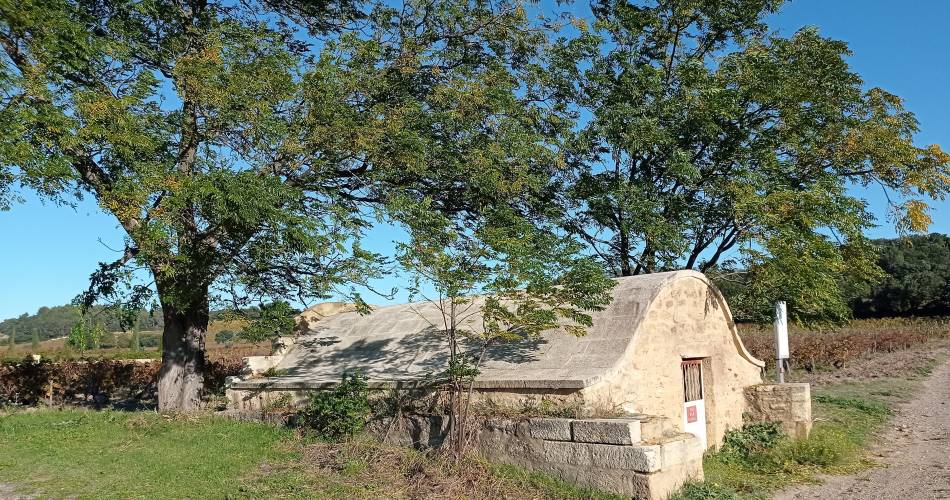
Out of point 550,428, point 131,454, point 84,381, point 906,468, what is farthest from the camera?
point 84,381

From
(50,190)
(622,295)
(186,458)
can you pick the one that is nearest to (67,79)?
(50,190)

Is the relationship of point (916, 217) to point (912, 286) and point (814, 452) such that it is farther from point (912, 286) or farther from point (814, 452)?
point (912, 286)

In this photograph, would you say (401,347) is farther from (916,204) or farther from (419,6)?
(916,204)

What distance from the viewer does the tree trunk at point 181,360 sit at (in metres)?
13.7

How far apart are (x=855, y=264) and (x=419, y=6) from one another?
10.6 m

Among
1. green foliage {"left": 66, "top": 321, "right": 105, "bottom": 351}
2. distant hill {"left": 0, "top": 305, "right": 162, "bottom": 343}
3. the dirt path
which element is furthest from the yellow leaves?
distant hill {"left": 0, "top": 305, "right": 162, "bottom": 343}

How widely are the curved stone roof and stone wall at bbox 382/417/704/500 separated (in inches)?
30.0

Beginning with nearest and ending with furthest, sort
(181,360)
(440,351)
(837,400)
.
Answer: (440,351)
(181,360)
(837,400)

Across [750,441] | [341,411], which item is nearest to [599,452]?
[341,411]

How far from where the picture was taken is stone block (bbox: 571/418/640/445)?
25.7 ft

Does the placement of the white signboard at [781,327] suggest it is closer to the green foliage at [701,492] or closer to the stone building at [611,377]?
the stone building at [611,377]

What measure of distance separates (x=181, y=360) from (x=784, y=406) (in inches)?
454

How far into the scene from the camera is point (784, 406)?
12.0m

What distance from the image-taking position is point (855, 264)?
14250 mm
